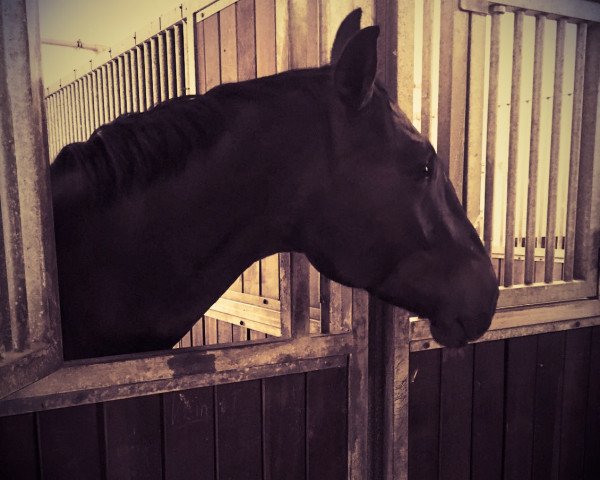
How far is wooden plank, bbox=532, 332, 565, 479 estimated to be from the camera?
1.62 meters

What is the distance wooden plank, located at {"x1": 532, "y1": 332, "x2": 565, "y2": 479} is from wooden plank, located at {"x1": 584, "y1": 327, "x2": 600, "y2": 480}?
17 centimetres

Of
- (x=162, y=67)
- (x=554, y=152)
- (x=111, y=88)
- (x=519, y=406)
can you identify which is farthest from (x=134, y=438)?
(x=111, y=88)

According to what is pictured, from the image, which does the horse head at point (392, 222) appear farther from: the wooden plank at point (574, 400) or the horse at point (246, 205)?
the wooden plank at point (574, 400)

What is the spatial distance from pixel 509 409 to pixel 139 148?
146cm

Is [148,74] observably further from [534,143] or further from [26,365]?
[26,365]

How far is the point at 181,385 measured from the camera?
1040 mm

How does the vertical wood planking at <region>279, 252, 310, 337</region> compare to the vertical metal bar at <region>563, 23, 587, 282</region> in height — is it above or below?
below

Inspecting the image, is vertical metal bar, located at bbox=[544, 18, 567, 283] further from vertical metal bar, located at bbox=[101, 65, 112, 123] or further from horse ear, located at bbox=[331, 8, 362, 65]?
vertical metal bar, located at bbox=[101, 65, 112, 123]

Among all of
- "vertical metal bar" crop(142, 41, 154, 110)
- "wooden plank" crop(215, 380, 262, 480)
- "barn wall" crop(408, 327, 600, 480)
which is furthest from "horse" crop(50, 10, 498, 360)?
"vertical metal bar" crop(142, 41, 154, 110)

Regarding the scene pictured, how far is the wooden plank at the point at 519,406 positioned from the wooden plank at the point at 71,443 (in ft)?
4.20

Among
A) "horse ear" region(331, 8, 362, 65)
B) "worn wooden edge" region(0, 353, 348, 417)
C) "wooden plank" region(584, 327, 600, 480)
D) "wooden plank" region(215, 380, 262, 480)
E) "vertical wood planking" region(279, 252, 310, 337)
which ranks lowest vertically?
"wooden plank" region(584, 327, 600, 480)

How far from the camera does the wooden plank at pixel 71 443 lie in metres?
0.92

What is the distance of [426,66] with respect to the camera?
1.31 meters

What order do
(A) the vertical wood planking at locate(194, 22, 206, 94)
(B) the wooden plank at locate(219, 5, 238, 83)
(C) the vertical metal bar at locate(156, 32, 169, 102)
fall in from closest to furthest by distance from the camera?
(B) the wooden plank at locate(219, 5, 238, 83)
(A) the vertical wood planking at locate(194, 22, 206, 94)
(C) the vertical metal bar at locate(156, 32, 169, 102)
